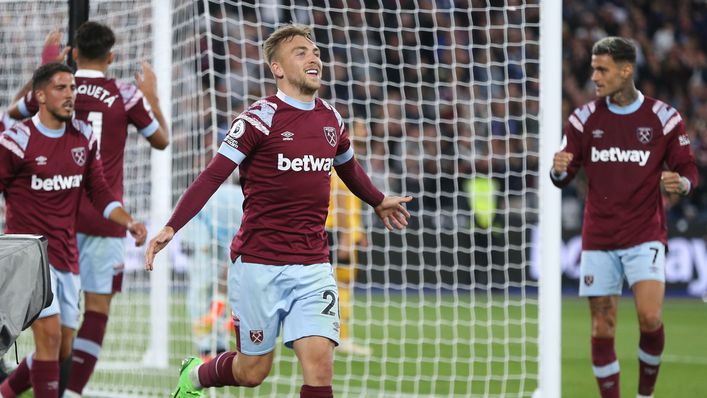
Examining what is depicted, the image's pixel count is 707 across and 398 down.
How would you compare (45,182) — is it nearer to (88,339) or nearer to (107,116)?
(107,116)

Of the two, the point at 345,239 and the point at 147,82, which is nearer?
the point at 147,82

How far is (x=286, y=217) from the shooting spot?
5406mm

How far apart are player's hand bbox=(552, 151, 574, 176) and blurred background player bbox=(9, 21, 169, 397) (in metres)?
2.41

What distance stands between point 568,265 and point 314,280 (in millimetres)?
12040

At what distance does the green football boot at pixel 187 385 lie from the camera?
19.4 ft

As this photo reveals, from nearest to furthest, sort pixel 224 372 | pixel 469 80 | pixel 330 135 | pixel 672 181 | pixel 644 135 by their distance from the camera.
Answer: pixel 330 135 → pixel 224 372 → pixel 672 181 → pixel 644 135 → pixel 469 80

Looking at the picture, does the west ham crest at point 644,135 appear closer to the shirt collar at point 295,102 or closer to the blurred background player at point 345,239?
the shirt collar at point 295,102

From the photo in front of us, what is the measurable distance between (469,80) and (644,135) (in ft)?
26.6

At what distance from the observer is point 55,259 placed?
6320 mm

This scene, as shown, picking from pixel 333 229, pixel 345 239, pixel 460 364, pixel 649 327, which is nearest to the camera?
pixel 649 327

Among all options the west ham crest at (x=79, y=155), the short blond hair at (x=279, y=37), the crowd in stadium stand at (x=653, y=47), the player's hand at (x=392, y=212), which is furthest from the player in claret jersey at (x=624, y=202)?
the crowd in stadium stand at (x=653, y=47)

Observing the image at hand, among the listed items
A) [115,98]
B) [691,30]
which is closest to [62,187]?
[115,98]

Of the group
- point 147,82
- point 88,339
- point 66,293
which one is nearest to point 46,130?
point 66,293

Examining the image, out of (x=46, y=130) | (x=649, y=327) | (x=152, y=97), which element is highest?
(x=152, y=97)
